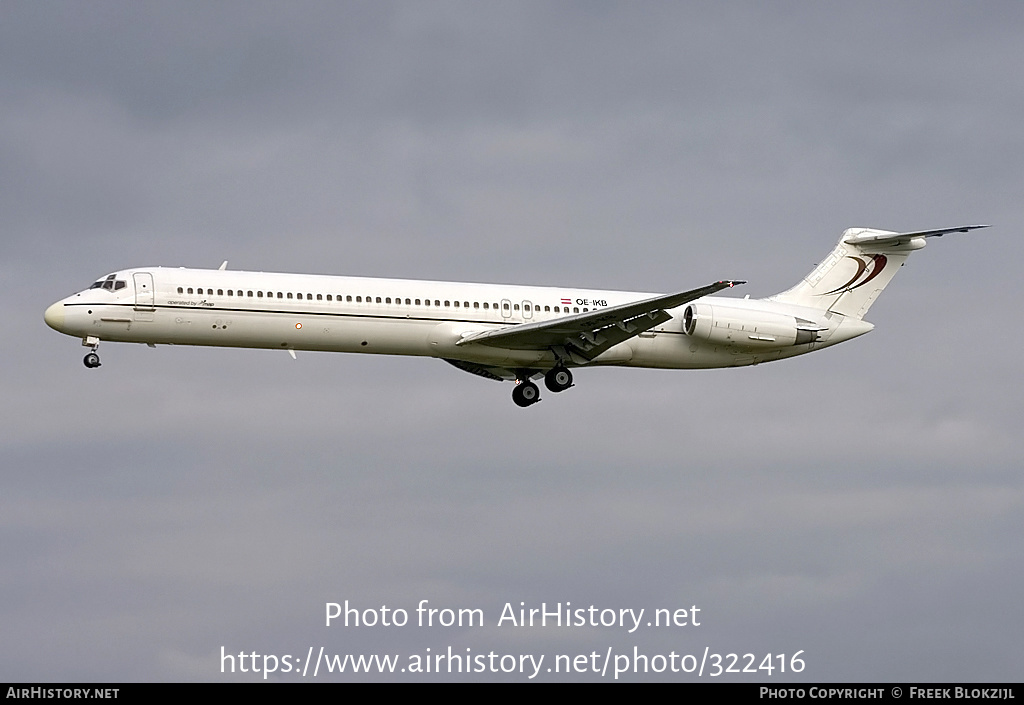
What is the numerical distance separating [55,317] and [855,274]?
24.2 meters

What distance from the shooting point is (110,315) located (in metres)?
42.6

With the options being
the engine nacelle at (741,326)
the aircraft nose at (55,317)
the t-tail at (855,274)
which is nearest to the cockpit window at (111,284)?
the aircraft nose at (55,317)

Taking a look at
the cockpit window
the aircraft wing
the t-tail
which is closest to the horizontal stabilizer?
the t-tail

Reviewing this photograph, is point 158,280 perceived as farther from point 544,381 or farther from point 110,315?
point 544,381

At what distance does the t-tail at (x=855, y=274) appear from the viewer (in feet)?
162

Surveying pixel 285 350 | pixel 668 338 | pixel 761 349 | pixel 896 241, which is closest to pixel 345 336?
pixel 285 350

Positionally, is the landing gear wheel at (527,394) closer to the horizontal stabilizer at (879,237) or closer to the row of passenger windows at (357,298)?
the row of passenger windows at (357,298)

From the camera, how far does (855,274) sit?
4972 centimetres

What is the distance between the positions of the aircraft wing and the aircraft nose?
429 inches

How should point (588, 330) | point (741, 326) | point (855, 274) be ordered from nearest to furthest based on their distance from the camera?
point (588, 330)
point (741, 326)
point (855, 274)

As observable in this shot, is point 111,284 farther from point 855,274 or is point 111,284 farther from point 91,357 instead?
point 855,274

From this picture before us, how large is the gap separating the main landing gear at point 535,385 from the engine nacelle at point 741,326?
12.9ft

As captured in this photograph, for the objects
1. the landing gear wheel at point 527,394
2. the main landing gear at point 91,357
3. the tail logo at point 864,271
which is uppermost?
the tail logo at point 864,271

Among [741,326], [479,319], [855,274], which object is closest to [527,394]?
[479,319]
